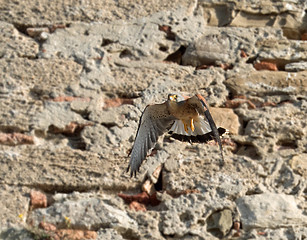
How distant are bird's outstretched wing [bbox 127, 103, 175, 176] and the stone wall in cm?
14

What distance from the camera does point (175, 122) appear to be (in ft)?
18.1

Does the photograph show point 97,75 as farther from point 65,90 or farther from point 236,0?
point 236,0

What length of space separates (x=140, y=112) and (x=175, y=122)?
0.27 meters

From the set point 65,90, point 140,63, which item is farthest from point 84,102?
point 140,63

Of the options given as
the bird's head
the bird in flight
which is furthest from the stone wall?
the bird's head

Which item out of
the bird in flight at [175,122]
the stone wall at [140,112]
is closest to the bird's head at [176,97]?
the bird in flight at [175,122]

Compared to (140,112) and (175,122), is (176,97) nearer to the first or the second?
(175,122)

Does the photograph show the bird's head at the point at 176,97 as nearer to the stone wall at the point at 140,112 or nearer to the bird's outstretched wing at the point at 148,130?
the bird's outstretched wing at the point at 148,130

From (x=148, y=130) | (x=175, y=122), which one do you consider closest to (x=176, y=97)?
(x=175, y=122)

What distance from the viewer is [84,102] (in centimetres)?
556

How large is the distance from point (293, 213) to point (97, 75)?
1.78 metres

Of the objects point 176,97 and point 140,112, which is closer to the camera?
point 176,97

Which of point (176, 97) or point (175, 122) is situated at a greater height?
point (176, 97)

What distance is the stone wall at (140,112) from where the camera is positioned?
16.3ft
